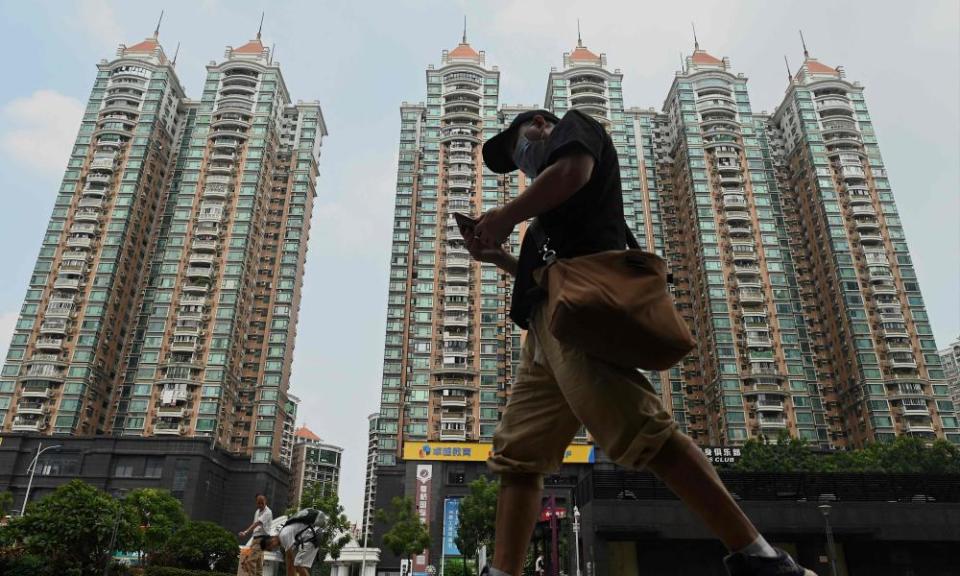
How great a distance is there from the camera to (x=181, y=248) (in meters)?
59.5

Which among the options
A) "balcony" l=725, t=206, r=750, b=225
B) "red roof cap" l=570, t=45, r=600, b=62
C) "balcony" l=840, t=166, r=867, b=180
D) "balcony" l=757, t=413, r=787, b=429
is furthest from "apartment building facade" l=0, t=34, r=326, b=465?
"balcony" l=840, t=166, r=867, b=180

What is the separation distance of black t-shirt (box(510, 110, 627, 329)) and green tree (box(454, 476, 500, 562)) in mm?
33902

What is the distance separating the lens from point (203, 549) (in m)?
26.6

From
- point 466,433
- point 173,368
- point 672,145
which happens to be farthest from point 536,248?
point 672,145

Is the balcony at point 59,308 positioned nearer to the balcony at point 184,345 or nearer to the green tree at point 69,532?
the balcony at point 184,345

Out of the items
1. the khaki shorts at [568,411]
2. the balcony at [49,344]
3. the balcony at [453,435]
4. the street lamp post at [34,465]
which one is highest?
the balcony at [49,344]

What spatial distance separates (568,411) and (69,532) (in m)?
15.5

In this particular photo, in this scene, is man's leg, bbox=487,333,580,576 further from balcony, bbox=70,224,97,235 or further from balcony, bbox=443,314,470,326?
balcony, bbox=70,224,97,235

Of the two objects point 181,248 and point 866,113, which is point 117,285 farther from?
point 866,113

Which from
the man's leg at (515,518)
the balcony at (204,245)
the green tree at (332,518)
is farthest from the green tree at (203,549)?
the balcony at (204,245)

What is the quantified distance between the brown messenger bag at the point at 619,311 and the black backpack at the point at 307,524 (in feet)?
19.7

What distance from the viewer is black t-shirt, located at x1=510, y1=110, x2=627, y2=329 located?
7.45 feet

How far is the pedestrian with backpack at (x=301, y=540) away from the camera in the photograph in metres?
6.97

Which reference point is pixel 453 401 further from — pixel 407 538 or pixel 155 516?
pixel 155 516
